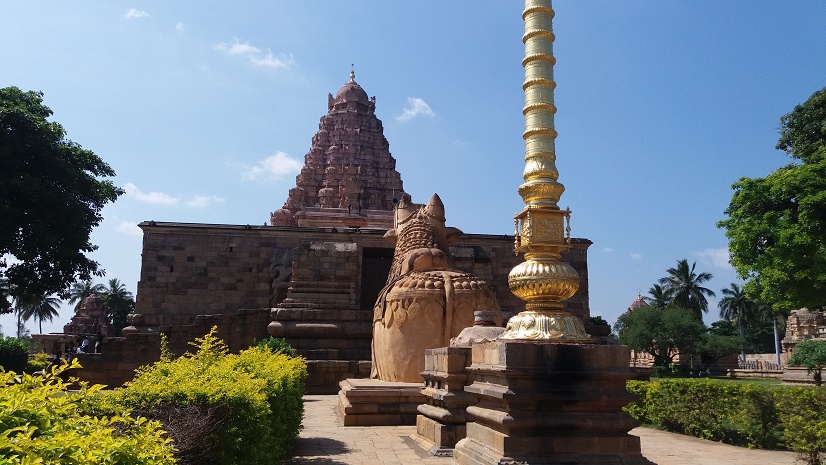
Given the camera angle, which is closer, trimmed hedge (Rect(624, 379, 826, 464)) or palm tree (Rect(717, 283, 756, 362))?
trimmed hedge (Rect(624, 379, 826, 464))

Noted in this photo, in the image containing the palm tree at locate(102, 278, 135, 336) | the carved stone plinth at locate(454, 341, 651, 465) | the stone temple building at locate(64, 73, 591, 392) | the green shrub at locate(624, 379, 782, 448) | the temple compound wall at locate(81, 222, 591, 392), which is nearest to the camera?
the carved stone plinth at locate(454, 341, 651, 465)

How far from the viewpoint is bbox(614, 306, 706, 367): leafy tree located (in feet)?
109

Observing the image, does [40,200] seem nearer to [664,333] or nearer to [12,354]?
[12,354]

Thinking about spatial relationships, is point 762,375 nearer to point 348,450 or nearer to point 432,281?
point 432,281

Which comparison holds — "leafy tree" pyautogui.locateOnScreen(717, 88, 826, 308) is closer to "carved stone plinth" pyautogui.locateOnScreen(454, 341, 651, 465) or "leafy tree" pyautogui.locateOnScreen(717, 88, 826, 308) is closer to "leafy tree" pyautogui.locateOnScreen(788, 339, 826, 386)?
"leafy tree" pyautogui.locateOnScreen(788, 339, 826, 386)

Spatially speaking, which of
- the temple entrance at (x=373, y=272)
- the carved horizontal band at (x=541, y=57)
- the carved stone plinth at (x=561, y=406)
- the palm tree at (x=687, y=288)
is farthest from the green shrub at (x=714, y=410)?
the palm tree at (x=687, y=288)

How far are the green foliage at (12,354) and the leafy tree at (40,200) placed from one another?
210 centimetres

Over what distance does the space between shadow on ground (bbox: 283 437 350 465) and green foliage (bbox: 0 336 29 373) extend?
15.3 m

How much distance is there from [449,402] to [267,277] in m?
15.5

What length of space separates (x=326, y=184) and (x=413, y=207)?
2726 cm

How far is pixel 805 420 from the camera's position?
6.48 meters

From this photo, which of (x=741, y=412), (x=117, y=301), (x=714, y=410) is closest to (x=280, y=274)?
(x=714, y=410)

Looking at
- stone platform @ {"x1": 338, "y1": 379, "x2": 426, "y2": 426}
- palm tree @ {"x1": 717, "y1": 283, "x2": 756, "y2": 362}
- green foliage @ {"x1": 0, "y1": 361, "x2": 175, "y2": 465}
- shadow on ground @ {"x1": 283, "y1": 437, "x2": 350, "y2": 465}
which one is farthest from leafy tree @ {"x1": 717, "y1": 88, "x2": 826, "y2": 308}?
palm tree @ {"x1": 717, "y1": 283, "x2": 756, "y2": 362}

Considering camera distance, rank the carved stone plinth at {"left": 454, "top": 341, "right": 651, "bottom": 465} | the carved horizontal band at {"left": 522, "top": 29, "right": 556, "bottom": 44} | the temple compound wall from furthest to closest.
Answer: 1. the temple compound wall
2. the carved horizontal band at {"left": 522, "top": 29, "right": 556, "bottom": 44}
3. the carved stone plinth at {"left": 454, "top": 341, "right": 651, "bottom": 465}
